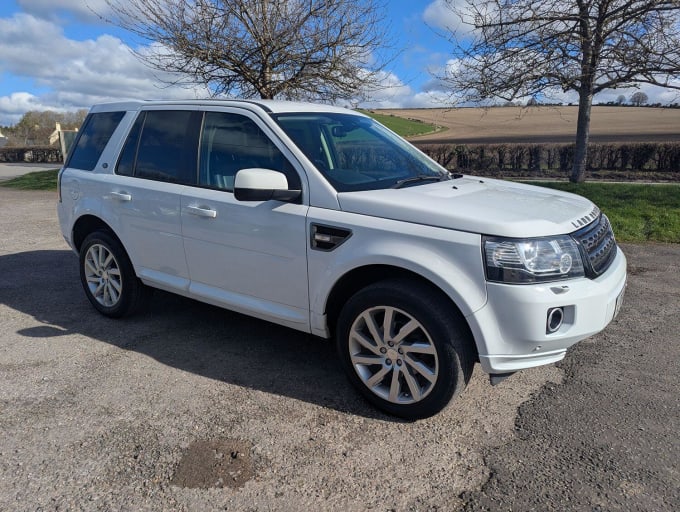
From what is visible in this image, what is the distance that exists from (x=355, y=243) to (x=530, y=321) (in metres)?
1.06

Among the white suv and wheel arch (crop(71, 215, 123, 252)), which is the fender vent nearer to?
the white suv

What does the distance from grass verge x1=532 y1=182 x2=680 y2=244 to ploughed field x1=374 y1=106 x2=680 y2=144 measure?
18844 millimetres

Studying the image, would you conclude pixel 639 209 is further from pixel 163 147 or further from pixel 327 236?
pixel 163 147

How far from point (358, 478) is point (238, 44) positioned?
11047 millimetres

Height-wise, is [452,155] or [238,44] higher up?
[238,44]

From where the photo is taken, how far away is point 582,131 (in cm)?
1211

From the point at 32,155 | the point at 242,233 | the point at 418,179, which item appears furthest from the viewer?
the point at 32,155

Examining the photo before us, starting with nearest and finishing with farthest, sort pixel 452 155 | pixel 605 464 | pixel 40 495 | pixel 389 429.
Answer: pixel 40 495 → pixel 605 464 → pixel 389 429 → pixel 452 155

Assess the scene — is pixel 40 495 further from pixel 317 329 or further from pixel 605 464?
pixel 605 464

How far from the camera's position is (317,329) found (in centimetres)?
359

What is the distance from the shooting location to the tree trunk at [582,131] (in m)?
11.7

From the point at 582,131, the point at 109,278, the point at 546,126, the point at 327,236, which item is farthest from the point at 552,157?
the point at 546,126

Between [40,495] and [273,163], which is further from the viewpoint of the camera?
[273,163]

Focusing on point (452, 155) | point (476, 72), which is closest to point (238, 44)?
point (476, 72)
